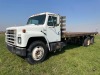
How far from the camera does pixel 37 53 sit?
20.5ft

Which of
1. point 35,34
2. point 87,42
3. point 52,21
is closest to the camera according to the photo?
point 35,34

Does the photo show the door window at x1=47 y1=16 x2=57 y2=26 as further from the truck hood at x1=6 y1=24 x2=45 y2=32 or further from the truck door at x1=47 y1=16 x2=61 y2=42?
the truck hood at x1=6 y1=24 x2=45 y2=32

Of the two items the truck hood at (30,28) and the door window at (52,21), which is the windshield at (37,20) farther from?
the truck hood at (30,28)

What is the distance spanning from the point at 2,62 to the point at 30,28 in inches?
90.8

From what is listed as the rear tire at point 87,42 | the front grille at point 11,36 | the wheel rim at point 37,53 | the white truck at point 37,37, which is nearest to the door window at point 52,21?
the white truck at point 37,37

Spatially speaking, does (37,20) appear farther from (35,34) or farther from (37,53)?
(37,53)

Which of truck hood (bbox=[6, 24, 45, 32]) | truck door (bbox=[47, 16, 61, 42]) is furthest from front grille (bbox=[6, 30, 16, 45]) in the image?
truck door (bbox=[47, 16, 61, 42])

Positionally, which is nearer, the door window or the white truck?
the white truck

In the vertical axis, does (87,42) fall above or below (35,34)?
below

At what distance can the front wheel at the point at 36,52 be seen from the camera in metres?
5.98

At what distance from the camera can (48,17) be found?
6938mm

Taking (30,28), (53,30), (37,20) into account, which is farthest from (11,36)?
(53,30)

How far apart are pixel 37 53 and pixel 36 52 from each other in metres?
0.10

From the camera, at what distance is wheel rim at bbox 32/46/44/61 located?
6115 millimetres
